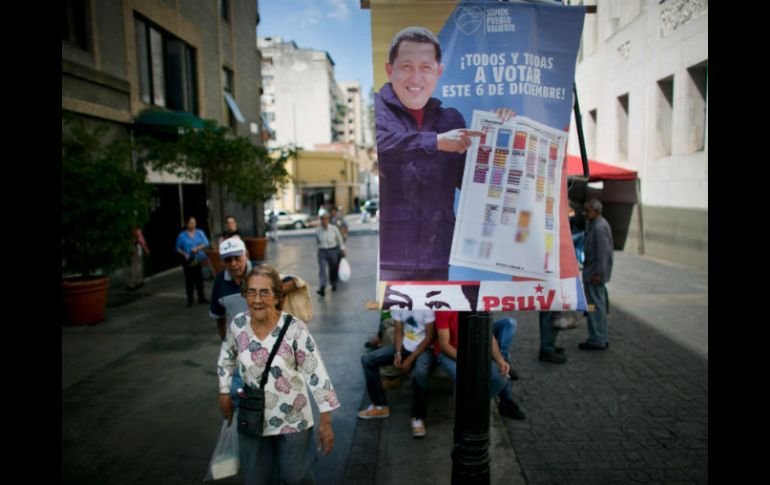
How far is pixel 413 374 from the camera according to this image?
185 inches

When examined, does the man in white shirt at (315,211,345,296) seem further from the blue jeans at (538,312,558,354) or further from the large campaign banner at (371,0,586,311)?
the large campaign banner at (371,0,586,311)

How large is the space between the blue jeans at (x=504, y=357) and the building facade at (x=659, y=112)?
934cm

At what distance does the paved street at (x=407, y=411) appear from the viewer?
13.1ft

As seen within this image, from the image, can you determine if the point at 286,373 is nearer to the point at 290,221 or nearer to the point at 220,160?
the point at 220,160

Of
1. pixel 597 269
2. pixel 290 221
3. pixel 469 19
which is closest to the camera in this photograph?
pixel 469 19

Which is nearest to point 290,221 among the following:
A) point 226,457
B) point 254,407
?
point 226,457

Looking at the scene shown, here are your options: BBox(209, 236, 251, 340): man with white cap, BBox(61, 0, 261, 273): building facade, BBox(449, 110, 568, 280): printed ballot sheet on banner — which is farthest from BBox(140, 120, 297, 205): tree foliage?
BBox(449, 110, 568, 280): printed ballot sheet on banner

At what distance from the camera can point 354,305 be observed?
1002 cm

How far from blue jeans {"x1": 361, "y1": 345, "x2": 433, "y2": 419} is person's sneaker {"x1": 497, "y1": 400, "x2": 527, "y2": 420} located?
784mm

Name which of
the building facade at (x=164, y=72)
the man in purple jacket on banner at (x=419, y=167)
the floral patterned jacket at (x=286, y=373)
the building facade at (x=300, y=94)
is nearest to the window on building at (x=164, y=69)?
the building facade at (x=164, y=72)

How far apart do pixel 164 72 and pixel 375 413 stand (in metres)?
13.0

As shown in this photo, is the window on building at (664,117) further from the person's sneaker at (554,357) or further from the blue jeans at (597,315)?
the person's sneaker at (554,357)

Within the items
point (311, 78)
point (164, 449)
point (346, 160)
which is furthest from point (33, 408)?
point (311, 78)
